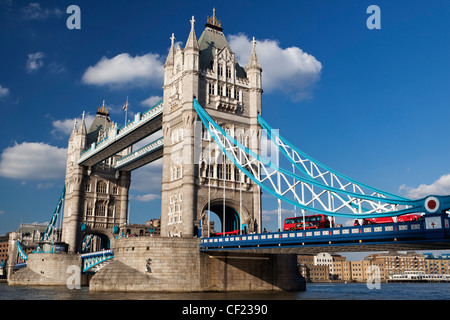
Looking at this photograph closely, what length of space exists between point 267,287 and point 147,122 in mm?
25650

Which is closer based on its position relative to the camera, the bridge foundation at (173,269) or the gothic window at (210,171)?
the bridge foundation at (173,269)

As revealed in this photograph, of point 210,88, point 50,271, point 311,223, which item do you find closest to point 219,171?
point 210,88

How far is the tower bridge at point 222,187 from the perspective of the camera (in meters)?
31.5

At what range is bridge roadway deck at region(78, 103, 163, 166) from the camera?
5772cm

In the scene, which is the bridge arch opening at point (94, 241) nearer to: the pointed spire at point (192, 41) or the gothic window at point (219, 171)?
the gothic window at point (219, 171)

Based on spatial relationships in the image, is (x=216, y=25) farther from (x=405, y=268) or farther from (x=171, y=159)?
(x=405, y=268)

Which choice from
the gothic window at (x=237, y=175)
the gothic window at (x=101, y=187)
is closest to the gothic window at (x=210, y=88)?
the gothic window at (x=237, y=175)

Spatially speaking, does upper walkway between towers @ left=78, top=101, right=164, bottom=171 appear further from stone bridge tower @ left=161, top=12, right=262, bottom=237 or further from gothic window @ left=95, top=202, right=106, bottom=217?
gothic window @ left=95, top=202, right=106, bottom=217

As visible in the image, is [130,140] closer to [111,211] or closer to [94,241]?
[111,211]

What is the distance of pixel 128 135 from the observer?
63.4 meters

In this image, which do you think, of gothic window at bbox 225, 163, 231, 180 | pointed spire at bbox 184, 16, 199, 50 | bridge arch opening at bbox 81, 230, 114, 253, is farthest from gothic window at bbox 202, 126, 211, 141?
bridge arch opening at bbox 81, 230, 114, 253

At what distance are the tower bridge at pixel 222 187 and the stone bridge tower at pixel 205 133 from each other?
0.11 m
